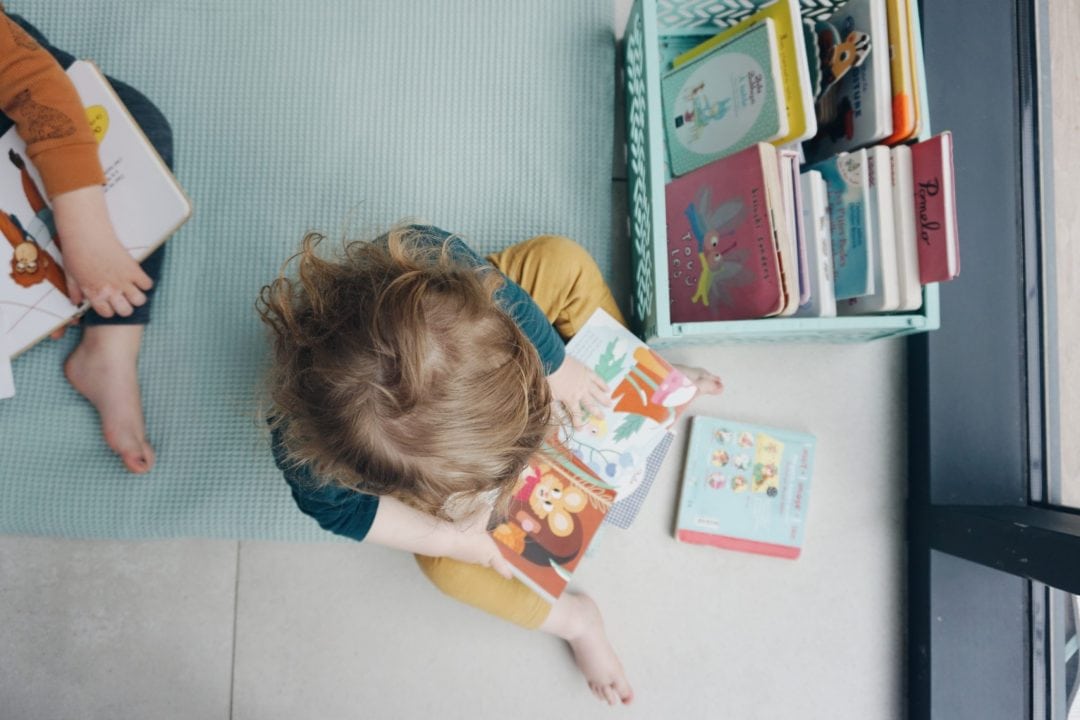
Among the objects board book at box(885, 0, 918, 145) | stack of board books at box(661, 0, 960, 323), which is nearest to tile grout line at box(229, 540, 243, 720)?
stack of board books at box(661, 0, 960, 323)

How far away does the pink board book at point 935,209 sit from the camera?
2.34 ft

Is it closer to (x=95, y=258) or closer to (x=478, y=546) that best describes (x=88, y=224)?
(x=95, y=258)

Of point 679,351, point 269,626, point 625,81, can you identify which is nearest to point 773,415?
point 679,351

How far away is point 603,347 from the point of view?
0.90 m

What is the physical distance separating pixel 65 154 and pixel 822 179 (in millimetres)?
882

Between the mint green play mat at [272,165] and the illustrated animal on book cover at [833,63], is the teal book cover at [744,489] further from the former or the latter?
the illustrated animal on book cover at [833,63]

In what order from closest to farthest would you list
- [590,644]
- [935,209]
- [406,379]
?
[406,379] → [935,209] → [590,644]

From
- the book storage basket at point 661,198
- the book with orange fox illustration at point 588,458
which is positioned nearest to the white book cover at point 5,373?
the book with orange fox illustration at point 588,458

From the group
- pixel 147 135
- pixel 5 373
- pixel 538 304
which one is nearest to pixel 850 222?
pixel 538 304

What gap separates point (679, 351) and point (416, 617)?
525 millimetres

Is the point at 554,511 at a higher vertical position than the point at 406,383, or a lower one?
lower

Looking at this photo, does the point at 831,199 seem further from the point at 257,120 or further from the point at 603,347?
the point at 257,120

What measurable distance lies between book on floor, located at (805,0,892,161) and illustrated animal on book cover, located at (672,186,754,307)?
16 centimetres

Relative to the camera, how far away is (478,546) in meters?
0.87
